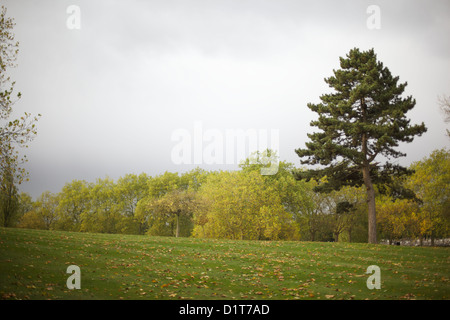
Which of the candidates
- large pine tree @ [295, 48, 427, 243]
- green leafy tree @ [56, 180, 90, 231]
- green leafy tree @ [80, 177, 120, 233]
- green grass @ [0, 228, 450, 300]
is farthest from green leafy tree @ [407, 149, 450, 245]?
green leafy tree @ [56, 180, 90, 231]

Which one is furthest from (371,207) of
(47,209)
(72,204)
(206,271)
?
(47,209)

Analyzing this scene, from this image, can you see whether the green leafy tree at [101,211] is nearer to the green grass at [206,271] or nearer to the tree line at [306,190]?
the tree line at [306,190]

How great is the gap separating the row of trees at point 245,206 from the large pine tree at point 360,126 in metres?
3.08

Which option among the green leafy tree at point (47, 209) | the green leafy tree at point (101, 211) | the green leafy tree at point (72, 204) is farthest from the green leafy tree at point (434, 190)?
the green leafy tree at point (47, 209)

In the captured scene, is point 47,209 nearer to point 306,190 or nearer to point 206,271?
point 306,190

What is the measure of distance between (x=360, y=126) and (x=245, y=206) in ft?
62.1

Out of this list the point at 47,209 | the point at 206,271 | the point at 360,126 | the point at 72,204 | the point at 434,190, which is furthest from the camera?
the point at 72,204

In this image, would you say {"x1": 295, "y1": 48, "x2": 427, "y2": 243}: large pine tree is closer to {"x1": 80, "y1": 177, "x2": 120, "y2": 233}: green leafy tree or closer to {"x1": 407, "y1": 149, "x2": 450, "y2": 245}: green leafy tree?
{"x1": 407, "y1": 149, "x2": 450, "y2": 245}: green leafy tree

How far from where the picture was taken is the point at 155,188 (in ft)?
202

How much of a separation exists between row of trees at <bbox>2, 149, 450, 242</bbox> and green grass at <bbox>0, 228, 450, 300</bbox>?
11.8 m

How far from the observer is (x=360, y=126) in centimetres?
2506
